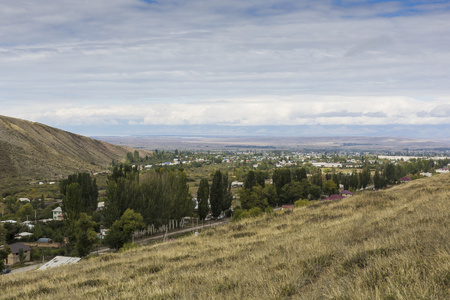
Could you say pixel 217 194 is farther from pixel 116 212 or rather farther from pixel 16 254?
pixel 16 254

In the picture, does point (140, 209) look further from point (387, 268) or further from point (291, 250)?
point (387, 268)

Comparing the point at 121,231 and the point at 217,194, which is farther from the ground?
the point at 217,194

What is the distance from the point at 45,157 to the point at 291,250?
133 metres

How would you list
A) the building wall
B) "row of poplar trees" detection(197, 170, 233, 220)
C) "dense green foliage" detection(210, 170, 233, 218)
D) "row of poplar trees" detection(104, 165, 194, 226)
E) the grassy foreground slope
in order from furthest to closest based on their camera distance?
"dense green foliage" detection(210, 170, 233, 218) → "row of poplar trees" detection(197, 170, 233, 220) → "row of poplar trees" detection(104, 165, 194, 226) → the building wall → the grassy foreground slope

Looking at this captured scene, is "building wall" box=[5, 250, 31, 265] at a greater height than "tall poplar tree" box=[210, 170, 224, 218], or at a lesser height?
lesser

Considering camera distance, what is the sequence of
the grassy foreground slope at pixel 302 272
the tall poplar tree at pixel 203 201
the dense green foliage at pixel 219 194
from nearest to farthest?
the grassy foreground slope at pixel 302 272
the tall poplar tree at pixel 203 201
the dense green foliage at pixel 219 194

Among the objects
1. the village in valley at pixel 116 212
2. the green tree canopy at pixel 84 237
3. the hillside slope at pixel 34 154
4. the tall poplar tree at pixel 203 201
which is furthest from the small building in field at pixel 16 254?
the hillside slope at pixel 34 154

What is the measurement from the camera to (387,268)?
6293 millimetres

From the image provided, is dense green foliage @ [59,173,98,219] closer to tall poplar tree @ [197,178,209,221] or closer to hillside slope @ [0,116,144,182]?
tall poplar tree @ [197,178,209,221]

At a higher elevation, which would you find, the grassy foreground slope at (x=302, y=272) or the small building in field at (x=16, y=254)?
the grassy foreground slope at (x=302, y=272)

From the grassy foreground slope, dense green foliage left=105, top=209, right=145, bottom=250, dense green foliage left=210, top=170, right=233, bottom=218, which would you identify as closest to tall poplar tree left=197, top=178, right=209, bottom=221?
dense green foliage left=210, top=170, right=233, bottom=218

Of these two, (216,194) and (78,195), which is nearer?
(78,195)

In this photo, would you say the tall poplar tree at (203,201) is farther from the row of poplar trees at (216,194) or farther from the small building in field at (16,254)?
the small building in field at (16,254)

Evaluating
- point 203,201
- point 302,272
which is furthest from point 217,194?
point 302,272
